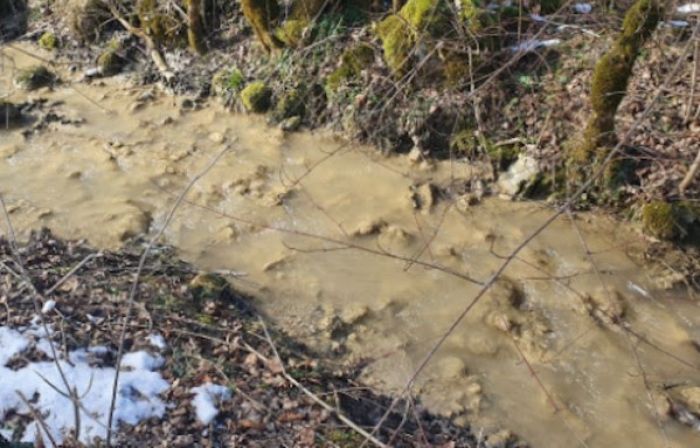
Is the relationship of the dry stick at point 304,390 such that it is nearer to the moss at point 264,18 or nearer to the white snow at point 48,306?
the white snow at point 48,306

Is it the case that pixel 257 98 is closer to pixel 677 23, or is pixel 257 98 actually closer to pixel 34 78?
pixel 34 78

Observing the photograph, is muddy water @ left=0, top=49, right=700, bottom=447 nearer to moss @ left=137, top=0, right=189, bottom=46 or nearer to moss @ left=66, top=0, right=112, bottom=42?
moss @ left=137, top=0, right=189, bottom=46

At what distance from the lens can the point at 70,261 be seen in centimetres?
469

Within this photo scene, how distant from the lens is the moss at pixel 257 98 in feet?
22.1

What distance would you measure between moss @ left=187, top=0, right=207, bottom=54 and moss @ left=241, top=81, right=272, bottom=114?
1089 millimetres

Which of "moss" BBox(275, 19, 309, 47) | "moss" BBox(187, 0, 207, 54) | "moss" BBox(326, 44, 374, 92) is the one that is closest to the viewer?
"moss" BBox(326, 44, 374, 92)

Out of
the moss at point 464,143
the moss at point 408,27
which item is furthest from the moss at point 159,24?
the moss at point 464,143

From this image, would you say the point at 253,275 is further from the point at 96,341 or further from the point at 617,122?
the point at 617,122

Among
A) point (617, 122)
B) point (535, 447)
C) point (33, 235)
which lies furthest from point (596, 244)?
point (33, 235)

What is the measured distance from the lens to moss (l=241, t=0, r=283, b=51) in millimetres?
6758

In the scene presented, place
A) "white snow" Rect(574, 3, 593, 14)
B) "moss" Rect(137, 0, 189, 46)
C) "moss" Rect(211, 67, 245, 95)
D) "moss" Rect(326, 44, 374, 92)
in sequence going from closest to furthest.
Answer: "white snow" Rect(574, 3, 593, 14)
"moss" Rect(326, 44, 374, 92)
"moss" Rect(211, 67, 245, 95)
"moss" Rect(137, 0, 189, 46)

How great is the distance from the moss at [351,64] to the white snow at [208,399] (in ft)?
11.9

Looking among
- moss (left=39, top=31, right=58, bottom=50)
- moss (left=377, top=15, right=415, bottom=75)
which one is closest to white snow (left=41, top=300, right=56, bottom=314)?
moss (left=377, top=15, right=415, bottom=75)

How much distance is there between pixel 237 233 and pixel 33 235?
156cm
